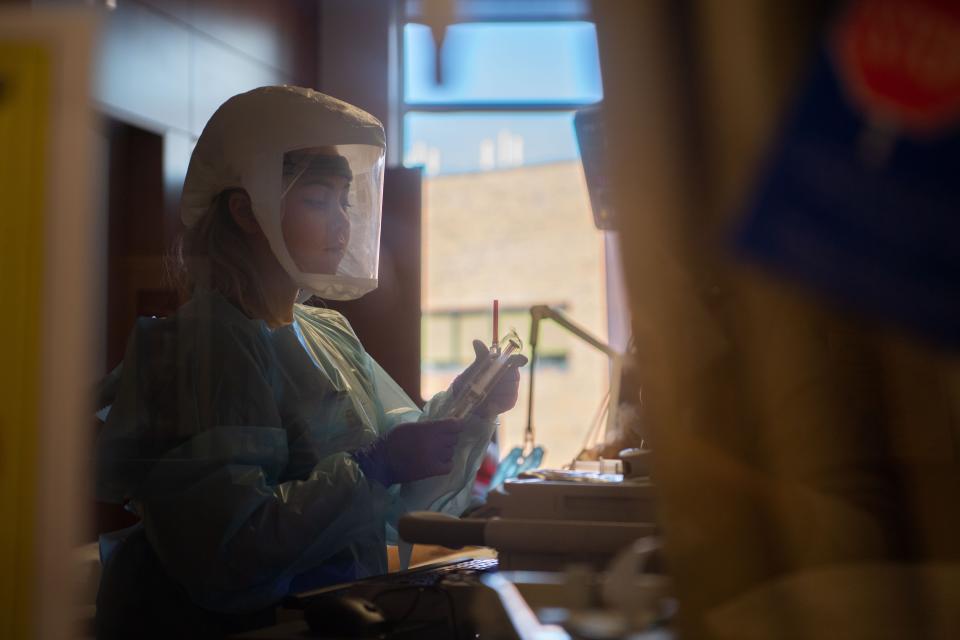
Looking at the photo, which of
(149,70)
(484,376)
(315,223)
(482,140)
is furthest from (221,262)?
(149,70)

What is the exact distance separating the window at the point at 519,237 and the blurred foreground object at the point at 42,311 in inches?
20.3

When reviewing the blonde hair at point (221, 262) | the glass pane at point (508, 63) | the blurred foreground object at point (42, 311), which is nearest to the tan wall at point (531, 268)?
the glass pane at point (508, 63)

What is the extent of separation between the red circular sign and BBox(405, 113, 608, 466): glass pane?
0.71 meters

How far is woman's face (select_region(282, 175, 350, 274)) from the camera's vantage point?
148cm

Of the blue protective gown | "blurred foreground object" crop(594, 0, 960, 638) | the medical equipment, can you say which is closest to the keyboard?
the blue protective gown

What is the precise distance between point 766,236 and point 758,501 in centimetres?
18

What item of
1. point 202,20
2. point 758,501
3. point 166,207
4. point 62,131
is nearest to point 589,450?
point 758,501

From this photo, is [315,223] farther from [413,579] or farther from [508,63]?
[508,63]

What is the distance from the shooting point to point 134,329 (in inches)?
56.2

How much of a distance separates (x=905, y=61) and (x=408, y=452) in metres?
1.00

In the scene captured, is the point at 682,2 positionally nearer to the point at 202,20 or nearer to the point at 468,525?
the point at 468,525

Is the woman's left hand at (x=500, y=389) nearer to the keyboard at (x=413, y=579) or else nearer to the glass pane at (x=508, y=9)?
the keyboard at (x=413, y=579)

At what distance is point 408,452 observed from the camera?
4.40 feet

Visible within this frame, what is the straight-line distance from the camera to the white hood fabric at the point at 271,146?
1477 mm
